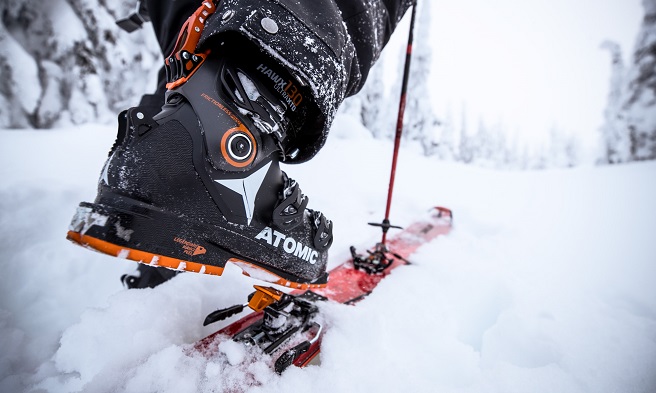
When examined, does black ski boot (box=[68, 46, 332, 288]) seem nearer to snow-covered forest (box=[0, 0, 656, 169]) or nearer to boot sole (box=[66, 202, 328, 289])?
boot sole (box=[66, 202, 328, 289])

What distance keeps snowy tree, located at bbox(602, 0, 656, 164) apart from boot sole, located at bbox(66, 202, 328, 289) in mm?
15074

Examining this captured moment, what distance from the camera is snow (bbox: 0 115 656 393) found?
0.67 m

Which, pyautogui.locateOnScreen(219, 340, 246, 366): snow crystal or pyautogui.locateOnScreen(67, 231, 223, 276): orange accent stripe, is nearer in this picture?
pyautogui.locateOnScreen(67, 231, 223, 276): orange accent stripe

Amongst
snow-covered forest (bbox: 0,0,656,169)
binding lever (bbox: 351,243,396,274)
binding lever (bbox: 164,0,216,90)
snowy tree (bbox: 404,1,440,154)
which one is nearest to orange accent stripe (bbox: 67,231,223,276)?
binding lever (bbox: 164,0,216,90)

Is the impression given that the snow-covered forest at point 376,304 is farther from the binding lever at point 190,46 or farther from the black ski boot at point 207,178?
the binding lever at point 190,46

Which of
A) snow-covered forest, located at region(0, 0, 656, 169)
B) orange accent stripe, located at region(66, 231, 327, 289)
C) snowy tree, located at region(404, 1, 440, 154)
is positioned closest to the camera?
orange accent stripe, located at region(66, 231, 327, 289)

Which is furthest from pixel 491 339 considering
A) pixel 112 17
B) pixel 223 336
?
pixel 112 17

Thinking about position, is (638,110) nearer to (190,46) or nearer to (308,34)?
(308,34)

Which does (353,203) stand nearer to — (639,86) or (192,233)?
(192,233)

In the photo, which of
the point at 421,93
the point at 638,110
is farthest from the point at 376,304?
the point at 421,93

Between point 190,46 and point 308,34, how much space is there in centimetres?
26

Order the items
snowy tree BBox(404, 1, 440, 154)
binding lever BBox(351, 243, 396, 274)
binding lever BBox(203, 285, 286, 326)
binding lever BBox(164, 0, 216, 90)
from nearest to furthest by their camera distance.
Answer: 1. binding lever BBox(164, 0, 216, 90)
2. binding lever BBox(203, 285, 286, 326)
3. binding lever BBox(351, 243, 396, 274)
4. snowy tree BBox(404, 1, 440, 154)

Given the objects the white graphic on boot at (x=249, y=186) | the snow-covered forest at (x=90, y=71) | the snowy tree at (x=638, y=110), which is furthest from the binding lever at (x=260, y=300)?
the snowy tree at (x=638, y=110)

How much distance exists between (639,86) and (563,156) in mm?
24351
